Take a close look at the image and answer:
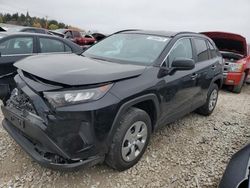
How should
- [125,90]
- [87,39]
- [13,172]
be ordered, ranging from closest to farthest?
[125,90] < [13,172] < [87,39]

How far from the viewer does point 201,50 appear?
475cm

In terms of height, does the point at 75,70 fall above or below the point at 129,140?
above

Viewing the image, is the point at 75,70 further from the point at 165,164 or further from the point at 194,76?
the point at 194,76

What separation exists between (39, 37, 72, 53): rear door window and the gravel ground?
2.66 metres

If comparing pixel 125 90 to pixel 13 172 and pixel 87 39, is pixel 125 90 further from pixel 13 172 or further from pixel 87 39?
pixel 87 39

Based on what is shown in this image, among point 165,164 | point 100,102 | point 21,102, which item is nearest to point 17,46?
point 21,102

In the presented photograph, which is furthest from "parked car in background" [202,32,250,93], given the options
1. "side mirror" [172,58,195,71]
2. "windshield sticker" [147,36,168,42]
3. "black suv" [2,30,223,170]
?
"side mirror" [172,58,195,71]

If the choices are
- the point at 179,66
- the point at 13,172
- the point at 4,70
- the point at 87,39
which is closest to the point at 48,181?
the point at 13,172

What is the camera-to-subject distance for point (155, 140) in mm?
4000

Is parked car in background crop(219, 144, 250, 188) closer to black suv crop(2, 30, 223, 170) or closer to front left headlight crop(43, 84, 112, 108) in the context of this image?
black suv crop(2, 30, 223, 170)

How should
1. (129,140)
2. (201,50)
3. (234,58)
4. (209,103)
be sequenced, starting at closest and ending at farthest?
(129,140), (201,50), (209,103), (234,58)

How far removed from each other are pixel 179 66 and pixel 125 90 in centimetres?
100

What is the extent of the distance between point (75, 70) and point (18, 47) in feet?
10.9

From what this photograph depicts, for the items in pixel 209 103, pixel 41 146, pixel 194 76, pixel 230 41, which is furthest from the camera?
pixel 230 41
